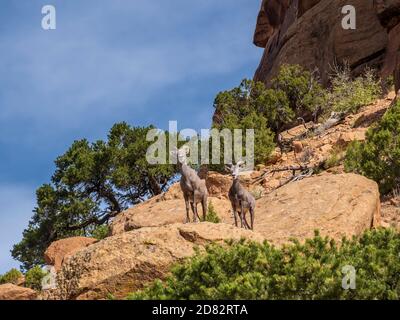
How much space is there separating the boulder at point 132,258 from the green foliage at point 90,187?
19.1m

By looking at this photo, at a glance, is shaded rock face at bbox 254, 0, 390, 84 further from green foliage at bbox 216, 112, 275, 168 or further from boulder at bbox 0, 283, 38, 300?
boulder at bbox 0, 283, 38, 300

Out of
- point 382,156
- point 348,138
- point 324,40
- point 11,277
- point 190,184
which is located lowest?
point 11,277

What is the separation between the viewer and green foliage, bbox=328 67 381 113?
31.6 m

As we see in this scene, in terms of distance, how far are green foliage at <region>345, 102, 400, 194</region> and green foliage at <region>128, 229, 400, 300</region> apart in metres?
8.55

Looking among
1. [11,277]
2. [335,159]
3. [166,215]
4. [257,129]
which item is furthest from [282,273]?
[257,129]

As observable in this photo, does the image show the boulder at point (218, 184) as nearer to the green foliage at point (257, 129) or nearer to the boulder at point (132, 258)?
A: the green foliage at point (257, 129)

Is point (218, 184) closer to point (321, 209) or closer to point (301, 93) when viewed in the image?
point (301, 93)

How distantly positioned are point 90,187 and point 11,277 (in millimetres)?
8399

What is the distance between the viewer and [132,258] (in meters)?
12.7
